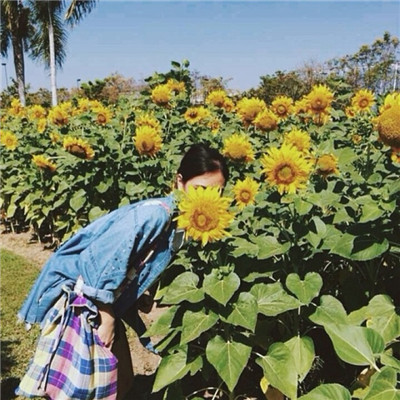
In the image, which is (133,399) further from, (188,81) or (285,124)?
(188,81)

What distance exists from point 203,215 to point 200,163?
384 millimetres

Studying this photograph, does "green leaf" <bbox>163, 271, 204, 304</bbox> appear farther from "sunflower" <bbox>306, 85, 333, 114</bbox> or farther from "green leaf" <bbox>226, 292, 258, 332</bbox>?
"sunflower" <bbox>306, 85, 333, 114</bbox>

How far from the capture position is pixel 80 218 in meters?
4.71

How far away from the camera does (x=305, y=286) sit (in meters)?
1.96

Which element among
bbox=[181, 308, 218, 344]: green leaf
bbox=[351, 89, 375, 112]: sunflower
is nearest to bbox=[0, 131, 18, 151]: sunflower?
bbox=[351, 89, 375, 112]: sunflower

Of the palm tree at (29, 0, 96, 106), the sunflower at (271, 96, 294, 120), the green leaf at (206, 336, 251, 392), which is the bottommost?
the green leaf at (206, 336, 251, 392)

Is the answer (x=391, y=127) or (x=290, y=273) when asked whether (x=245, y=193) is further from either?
(x=391, y=127)

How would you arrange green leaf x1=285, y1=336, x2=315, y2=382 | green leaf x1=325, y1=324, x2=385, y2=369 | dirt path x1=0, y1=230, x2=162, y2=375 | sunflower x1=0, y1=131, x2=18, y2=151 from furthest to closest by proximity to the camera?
1. sunflower x1=0, y1=131, x2=18, y2=151
2. dirt path x1=0, y1=230, x2=162, y2=375
3. green leaf x1=285, y1=336, x2=315, y2=382
4. green leaf x1=325, y1=324, x2=385, y2=369

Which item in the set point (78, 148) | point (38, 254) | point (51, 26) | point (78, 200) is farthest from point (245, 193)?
point (51, 26)

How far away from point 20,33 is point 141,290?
25948 mm

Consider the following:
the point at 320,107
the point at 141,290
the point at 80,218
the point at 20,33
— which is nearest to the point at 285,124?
the point at 320,107

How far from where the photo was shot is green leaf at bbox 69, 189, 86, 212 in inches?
171

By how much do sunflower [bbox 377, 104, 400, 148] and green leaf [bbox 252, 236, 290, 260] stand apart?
1.70 feet

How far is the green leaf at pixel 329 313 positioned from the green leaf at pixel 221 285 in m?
0.38
